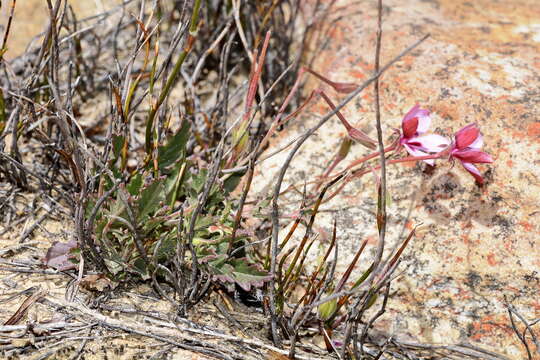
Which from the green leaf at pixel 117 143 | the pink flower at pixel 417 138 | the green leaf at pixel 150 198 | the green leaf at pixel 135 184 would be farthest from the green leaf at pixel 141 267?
the pink flower at pixel 417 138

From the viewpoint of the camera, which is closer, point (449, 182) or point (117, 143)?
point (117, 143)

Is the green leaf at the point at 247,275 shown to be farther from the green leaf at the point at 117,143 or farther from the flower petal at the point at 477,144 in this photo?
the flower petal at the point at 477,144

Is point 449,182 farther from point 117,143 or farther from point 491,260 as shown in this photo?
point 117,143

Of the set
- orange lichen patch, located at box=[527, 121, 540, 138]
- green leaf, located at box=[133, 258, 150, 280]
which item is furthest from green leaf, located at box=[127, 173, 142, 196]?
orange lichen patch, located at box=[527, 121, 540, 138]

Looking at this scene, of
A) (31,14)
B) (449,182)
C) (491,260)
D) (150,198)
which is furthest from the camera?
(31,14)

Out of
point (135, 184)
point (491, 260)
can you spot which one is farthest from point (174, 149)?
point (491, 260)

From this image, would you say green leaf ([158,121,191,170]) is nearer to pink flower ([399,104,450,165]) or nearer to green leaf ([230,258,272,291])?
green leaf ([230,258,272,291])
